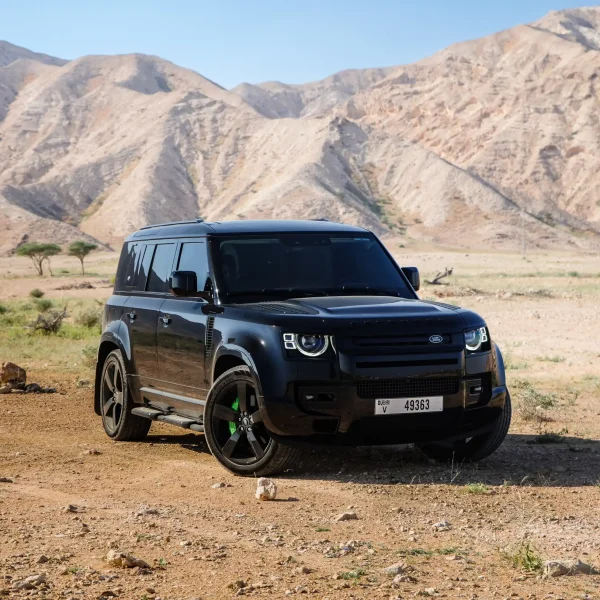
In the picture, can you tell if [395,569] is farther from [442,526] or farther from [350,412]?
[350,412]

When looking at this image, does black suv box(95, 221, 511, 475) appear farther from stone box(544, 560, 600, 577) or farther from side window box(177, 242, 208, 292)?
stone box(544, 560, 600, 577)

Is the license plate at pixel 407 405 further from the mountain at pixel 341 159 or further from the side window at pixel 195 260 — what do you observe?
the mountain at pixel 341 159

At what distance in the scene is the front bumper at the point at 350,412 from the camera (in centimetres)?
744

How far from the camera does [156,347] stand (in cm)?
924

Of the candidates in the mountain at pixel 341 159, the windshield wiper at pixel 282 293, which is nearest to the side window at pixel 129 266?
the windshield wiper at pixel 282 293

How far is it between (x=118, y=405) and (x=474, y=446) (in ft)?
12.3

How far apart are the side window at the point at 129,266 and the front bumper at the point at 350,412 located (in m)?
3.19

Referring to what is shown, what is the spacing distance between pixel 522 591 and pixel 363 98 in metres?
170

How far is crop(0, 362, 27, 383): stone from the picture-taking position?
14.3 meters

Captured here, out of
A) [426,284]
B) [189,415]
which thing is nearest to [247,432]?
[189,415]

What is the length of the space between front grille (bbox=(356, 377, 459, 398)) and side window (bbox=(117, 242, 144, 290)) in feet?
11.5

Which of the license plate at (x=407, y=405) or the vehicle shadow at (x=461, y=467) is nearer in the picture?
the license plate at (x=407, y=405)

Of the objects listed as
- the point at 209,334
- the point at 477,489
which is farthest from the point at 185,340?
the point at 477,489

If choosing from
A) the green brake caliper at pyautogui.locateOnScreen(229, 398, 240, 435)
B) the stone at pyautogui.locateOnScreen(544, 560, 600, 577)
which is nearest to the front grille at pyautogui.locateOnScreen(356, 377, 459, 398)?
the green brake caliper at pyautogui.locateOnScreen(229, 398, 240, 435)
